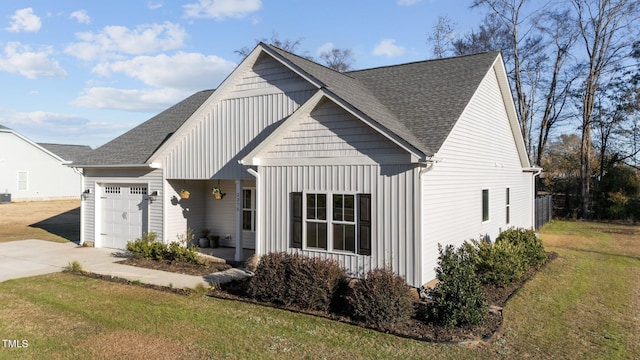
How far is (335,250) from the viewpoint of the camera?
10.3m

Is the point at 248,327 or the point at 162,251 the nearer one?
the point at 248,327

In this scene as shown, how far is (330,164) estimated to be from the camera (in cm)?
1037

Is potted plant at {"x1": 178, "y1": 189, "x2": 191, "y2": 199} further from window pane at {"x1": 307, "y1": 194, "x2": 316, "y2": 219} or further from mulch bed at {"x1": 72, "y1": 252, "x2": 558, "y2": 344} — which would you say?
window pane at {"x1": 307, "y1": 194, "x2": 316, "y2": 219}

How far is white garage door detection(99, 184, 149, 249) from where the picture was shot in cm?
1521

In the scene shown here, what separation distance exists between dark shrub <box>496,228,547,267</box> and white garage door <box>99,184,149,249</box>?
11474 millimetres

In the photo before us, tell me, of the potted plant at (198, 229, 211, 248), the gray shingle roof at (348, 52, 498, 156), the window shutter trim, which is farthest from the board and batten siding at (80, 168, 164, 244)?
the gray shingle roof at (348, 52, 498, 156)

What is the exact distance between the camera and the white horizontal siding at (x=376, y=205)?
932 centimetres

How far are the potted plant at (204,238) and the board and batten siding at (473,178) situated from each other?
28.1ft

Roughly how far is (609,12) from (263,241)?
2836 cm

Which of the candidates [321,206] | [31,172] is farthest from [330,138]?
[31,172]

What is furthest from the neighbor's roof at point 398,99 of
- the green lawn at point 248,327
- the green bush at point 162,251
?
the green lawn at point 248,327

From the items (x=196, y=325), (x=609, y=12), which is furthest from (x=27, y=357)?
(x=609, y=12)

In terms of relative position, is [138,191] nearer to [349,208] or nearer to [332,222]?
[332,222]

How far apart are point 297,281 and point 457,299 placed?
2.92 m
